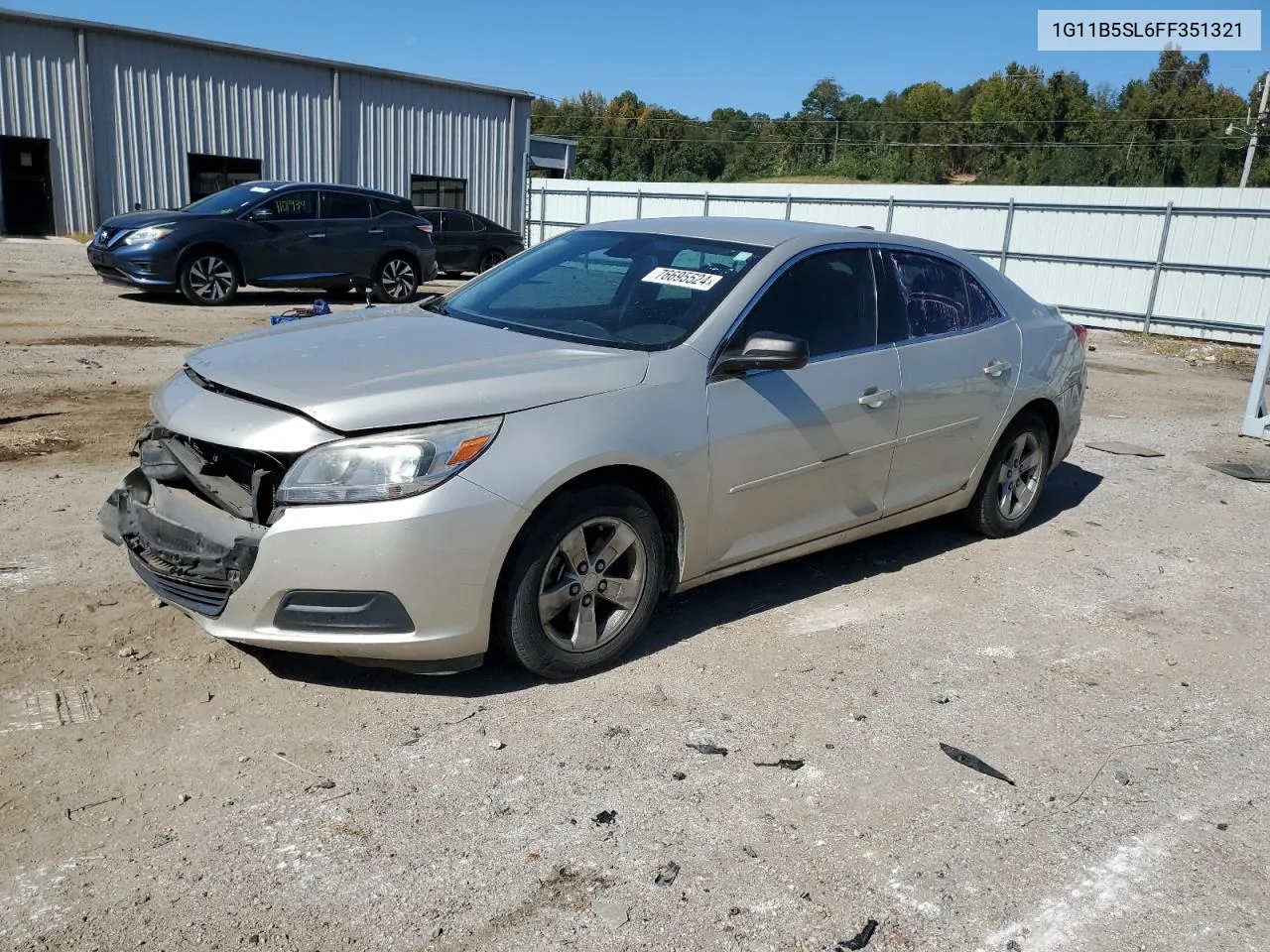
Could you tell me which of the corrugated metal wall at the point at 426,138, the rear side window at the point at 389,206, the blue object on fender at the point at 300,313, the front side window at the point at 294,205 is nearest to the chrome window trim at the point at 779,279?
the blue object on fender at the point at 300,313

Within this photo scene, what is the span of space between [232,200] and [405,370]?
1223cm

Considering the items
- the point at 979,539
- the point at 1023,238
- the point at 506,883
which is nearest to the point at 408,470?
the point at 506,883

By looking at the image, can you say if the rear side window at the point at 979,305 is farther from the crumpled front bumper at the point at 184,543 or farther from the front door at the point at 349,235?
the front door at the point at 349,235

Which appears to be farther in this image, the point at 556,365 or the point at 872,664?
the point at 872,664

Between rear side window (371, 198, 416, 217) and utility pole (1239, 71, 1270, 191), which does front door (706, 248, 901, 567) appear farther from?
utility pole (1239, 71, 1270, 191)

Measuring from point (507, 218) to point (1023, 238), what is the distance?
17.2 m

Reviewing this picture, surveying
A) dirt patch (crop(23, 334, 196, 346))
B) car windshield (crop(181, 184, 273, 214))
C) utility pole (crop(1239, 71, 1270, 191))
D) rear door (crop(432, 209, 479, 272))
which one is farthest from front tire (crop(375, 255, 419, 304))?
utility pole (crop(1239, 71, 1270, 191))

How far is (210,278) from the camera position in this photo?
1428 centimetres

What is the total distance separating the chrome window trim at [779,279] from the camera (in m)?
4.17

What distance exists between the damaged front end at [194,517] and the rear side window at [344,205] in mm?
12170

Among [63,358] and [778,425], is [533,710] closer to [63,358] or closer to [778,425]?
[778,425]

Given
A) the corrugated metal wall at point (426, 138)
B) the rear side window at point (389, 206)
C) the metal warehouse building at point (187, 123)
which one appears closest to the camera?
the rear side window at point (389, 206)

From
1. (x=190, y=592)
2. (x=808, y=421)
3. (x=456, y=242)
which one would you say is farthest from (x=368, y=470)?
(x=456, y=242)

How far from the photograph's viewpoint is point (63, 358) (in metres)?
9.58
